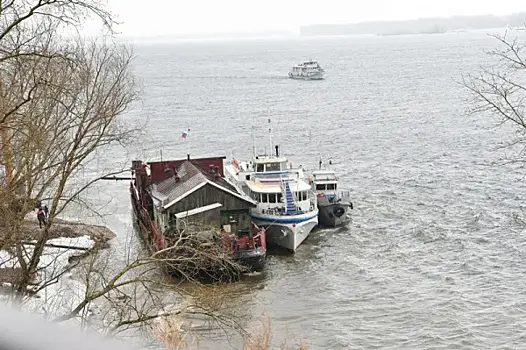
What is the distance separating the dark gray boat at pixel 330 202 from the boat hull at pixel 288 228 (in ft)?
8.28

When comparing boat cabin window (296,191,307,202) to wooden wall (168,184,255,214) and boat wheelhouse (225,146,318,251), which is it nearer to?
boat wheelhouse (225,146,318,251)

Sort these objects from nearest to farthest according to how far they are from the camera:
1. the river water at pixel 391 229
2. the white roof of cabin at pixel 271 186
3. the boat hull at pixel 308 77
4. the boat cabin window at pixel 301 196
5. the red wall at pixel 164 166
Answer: the river water at pixel 391 229 < the boat cabin window at pixel 301 196 < the white roof of cabin at pixel 271 186 < the red wall at pixel 164 166 < the boat hull at pixel 308 77

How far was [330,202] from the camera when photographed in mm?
34500

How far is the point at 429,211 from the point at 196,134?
3065 centimetres

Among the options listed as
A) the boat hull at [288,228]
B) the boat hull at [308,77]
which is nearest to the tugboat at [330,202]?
the boat hull at [288,228]

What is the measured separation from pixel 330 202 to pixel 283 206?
377 cm

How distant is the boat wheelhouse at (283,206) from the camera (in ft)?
101

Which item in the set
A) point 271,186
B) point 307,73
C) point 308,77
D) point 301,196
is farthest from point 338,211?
point 307,73

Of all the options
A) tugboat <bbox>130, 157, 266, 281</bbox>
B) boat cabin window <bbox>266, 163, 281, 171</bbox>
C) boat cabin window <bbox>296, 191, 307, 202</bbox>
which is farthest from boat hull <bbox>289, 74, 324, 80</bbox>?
boat cabin window <bbox>296, 191, 307, 202</bbox>

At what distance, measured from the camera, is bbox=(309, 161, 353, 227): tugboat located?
34094 millimetres

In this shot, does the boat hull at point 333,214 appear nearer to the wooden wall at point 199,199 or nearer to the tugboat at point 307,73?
the wooden wall at point 199,199

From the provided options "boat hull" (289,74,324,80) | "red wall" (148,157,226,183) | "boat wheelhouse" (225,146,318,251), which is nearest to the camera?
"boat wheelhouse" (225,146,318,251)

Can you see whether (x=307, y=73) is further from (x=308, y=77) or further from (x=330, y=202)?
(x=330, y=202)

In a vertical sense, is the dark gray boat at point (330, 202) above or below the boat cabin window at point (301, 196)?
→ below
